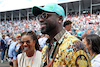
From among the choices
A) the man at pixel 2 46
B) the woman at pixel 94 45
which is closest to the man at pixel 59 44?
the woman at pixel 94 45

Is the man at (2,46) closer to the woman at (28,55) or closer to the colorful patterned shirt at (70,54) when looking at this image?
the woman at (28,55)

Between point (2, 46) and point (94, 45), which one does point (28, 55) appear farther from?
point (2, 46)

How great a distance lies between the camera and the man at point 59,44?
126cm

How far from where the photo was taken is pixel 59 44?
1438 mm

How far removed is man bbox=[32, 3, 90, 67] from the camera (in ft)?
4.15

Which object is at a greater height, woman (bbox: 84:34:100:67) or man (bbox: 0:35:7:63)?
woman (bbox: 84:34:100:67)

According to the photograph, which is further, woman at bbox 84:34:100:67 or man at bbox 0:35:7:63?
man at bbox 0:35:7:63

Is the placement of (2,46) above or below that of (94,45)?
below

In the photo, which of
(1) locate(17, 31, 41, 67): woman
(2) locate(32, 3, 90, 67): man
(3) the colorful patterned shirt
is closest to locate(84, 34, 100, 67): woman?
(1) locate(17, 31, 41, 67): woman

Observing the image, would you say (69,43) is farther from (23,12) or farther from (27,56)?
(23,12)

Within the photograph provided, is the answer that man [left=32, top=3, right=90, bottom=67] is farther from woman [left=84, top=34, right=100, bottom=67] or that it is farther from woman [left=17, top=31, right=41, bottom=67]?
woman [left=84, top=34, right=100, bottom=67]

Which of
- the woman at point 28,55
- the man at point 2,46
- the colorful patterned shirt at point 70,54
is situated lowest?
the man at point 2,46

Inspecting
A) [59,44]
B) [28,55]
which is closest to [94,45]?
[28,55]

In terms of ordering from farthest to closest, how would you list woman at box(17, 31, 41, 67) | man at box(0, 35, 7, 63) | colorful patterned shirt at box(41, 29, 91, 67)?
man at box(0, 35, 7, 63) → woman at box(17, 31, 41, 67) → colorful patterned shirt at box(41, 29, 91, 67)
